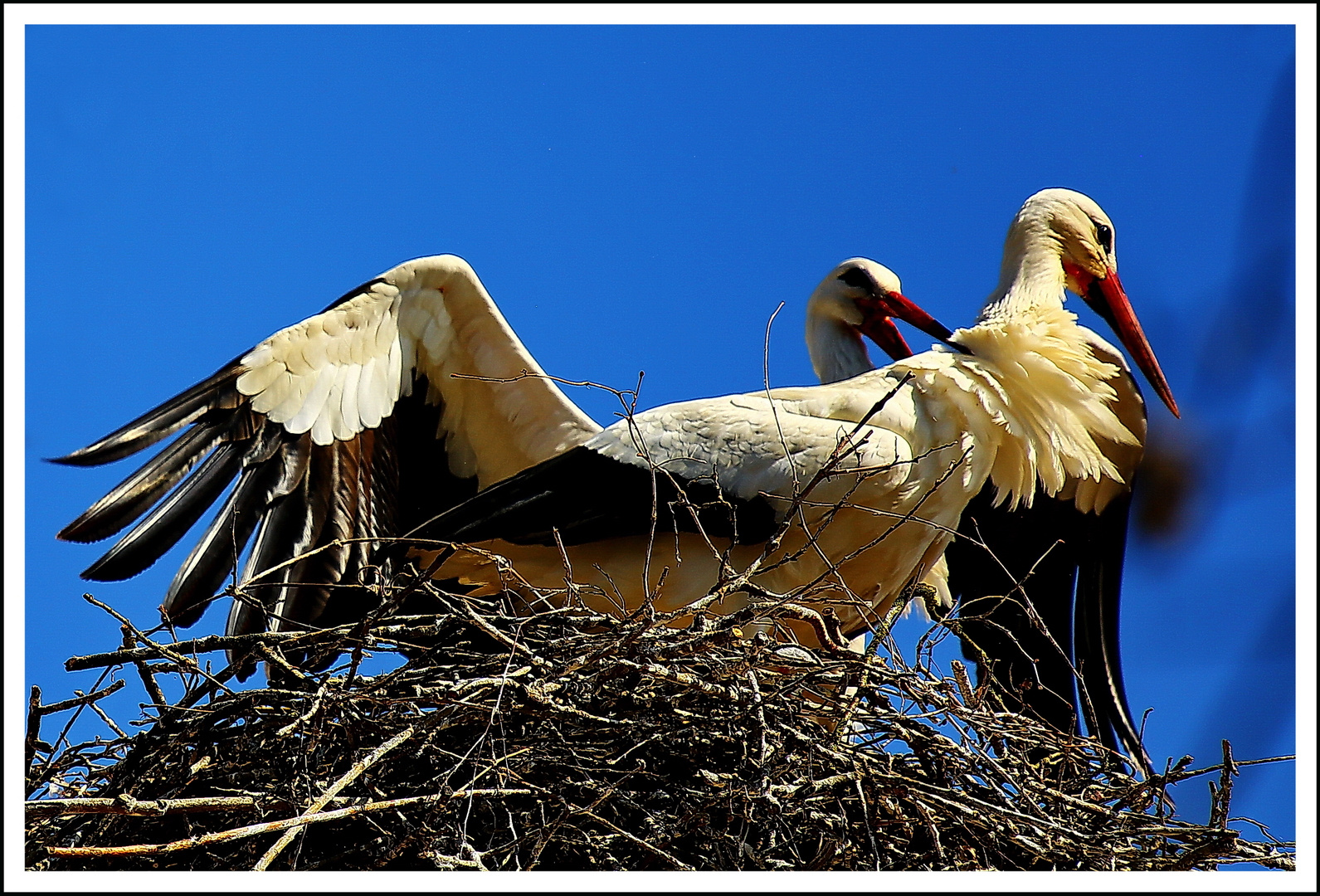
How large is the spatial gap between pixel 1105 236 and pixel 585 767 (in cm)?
197

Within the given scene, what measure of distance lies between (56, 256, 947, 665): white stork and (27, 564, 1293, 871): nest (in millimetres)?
503

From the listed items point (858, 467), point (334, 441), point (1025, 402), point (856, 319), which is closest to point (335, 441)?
point (334, 441)

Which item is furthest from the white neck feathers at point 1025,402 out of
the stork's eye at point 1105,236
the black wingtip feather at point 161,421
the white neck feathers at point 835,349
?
the black wingtip feather at point 161,421

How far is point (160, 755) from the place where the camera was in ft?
5.62

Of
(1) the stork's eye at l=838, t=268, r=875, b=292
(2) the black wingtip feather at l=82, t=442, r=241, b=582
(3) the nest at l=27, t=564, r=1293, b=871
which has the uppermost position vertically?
(1) the stork's eye at l=838, t=268, r=875, b=292

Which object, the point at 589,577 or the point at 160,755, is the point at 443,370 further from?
the point at 160,755

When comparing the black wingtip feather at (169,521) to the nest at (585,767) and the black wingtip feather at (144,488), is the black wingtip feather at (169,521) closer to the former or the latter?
the black wingtip feather at (144,488)

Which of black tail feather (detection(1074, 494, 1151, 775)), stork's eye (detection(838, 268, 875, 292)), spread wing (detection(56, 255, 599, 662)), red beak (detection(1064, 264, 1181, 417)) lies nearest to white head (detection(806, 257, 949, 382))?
stork's eye (detection(838, 268, 875, 292))

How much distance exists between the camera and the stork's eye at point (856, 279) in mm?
3439

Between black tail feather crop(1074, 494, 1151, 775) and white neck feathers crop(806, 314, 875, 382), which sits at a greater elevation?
white neck feathers crop(806, 314, 875, 382)

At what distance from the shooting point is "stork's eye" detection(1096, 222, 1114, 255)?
9.77 feet

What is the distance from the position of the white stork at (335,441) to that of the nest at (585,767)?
0.50 m

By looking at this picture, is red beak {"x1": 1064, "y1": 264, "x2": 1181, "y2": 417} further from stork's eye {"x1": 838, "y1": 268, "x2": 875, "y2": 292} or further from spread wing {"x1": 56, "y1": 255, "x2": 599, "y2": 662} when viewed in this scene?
spread wing {"x1": 56, "y1": 255, "x2": 599, "y2": 662}

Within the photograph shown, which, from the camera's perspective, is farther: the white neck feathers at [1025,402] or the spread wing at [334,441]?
the white neck feathers at [1025,402]
